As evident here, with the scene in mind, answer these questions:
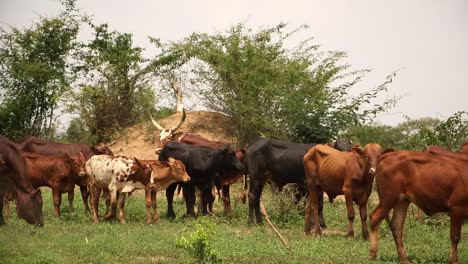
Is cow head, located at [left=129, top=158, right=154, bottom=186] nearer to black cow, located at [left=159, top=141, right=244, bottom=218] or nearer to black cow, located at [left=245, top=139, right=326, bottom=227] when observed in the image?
black cow, located at [left=159, top=141, right=244, bottom=218]

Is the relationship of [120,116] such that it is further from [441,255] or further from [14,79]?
[441,255]

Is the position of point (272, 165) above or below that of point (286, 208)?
above

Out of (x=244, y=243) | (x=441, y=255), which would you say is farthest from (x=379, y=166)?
(x=244, y=243)

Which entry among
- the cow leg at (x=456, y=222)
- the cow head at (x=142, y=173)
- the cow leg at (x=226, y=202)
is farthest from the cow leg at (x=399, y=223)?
the cow leg at (x=226, y=202)

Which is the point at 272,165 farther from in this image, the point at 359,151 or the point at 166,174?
→ the point at 359,151

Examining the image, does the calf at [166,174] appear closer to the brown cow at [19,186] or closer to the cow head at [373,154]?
the brown cow at [19,186]

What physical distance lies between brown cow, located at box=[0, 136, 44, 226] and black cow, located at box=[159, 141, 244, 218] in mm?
4247

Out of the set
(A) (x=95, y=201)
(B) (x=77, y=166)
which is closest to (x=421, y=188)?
(A) (x=95, y=201)

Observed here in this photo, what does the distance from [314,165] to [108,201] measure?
470 cm

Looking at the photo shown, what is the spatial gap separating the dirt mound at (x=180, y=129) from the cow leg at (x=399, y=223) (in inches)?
585

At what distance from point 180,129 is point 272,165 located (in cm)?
984

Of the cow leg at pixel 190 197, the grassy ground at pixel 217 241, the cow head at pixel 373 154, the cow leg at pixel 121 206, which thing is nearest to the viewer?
the grassy ground at pixel 217 241

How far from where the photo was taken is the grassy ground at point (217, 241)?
12.7 metres

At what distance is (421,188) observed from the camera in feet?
40.8
